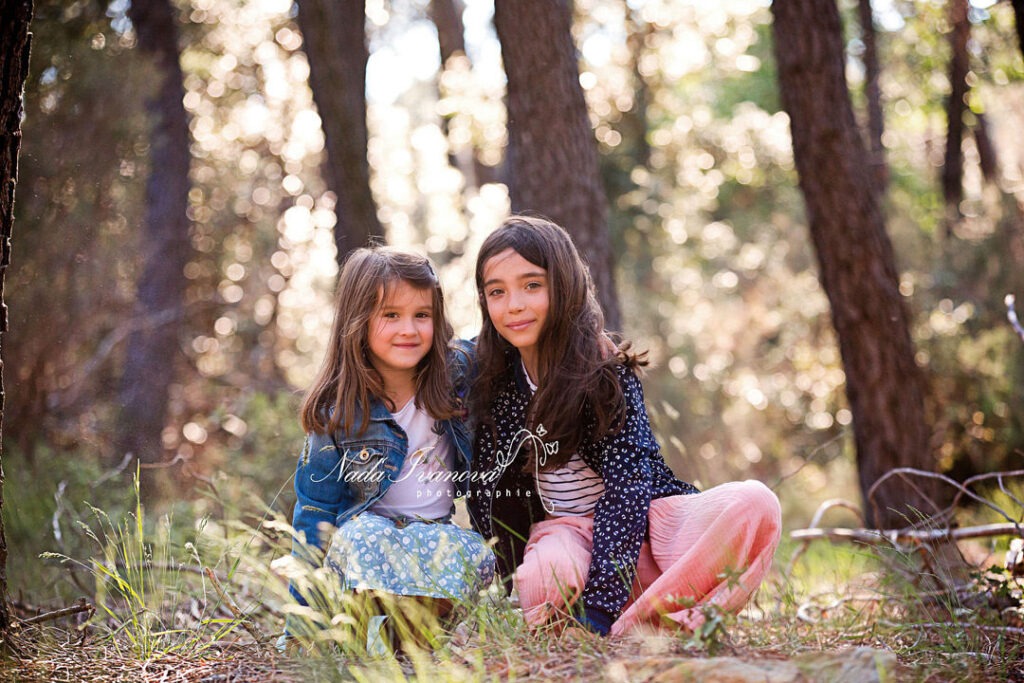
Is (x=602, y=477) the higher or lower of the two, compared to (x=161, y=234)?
lower

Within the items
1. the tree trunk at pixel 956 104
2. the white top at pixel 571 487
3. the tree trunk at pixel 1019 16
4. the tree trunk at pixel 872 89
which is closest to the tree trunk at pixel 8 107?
the white top at pixel 571 487

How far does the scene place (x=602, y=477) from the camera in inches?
119

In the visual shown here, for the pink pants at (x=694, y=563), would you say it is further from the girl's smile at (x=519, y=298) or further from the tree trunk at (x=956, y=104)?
the tree trunk at (x=956, y=104)

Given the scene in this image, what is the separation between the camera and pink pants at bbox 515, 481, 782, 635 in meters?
2.73

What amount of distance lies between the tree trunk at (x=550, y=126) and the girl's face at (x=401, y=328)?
130 cm

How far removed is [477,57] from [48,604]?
406 inches

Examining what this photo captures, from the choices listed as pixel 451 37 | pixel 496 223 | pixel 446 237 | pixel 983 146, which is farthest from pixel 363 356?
pixel 983 146

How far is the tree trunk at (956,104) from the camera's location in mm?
10273

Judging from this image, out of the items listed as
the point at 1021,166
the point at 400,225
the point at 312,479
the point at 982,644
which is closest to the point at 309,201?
the point at 400,225

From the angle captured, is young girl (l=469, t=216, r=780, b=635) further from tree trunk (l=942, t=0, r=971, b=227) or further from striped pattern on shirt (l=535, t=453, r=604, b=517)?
tree trunk (l=942, t=0, r=971, b=227)

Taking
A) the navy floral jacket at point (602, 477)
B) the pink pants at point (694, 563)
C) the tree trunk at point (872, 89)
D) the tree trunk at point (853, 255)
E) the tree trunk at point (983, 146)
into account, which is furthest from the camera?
the tree trunk at point (983, 146)

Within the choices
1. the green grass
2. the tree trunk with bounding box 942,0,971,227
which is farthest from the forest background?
the green grass

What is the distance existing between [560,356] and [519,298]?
0.78 feet

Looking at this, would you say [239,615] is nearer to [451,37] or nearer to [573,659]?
[573,659]
